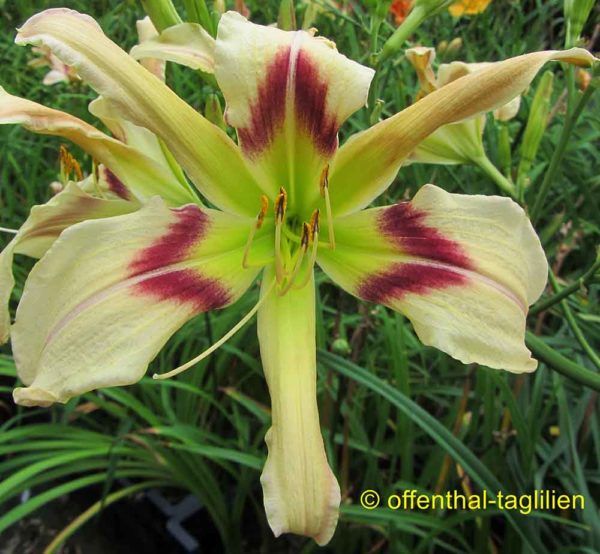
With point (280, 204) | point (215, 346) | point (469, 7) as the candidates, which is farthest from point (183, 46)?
point (469, 7)

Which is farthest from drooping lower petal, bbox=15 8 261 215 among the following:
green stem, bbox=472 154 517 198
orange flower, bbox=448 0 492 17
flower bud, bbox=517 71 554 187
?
orange flower, bbox=448 0 492 17

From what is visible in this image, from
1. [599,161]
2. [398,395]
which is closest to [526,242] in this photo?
[398,395]

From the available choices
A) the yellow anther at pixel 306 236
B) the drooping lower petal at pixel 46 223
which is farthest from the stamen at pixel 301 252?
the drooping lower petal at pixel 46 223

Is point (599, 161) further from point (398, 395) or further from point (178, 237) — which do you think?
point (178, 237)

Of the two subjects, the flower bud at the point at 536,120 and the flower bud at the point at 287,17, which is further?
the flower bud at the point at 536,120

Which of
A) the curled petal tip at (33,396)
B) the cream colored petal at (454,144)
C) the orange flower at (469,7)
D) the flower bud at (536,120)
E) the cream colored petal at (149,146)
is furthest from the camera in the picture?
the orange flower at (469,7)

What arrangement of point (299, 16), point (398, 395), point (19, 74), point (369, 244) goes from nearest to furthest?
point (369, 244), point (398, 395), point (299, 16), point (19, 74)

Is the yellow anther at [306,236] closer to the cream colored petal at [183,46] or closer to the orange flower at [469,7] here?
the cream colored petal at [183,46]

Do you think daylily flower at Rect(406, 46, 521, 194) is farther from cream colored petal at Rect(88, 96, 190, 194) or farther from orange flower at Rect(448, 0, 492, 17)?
orange flower at Rect(448, 0, 492, 17)
